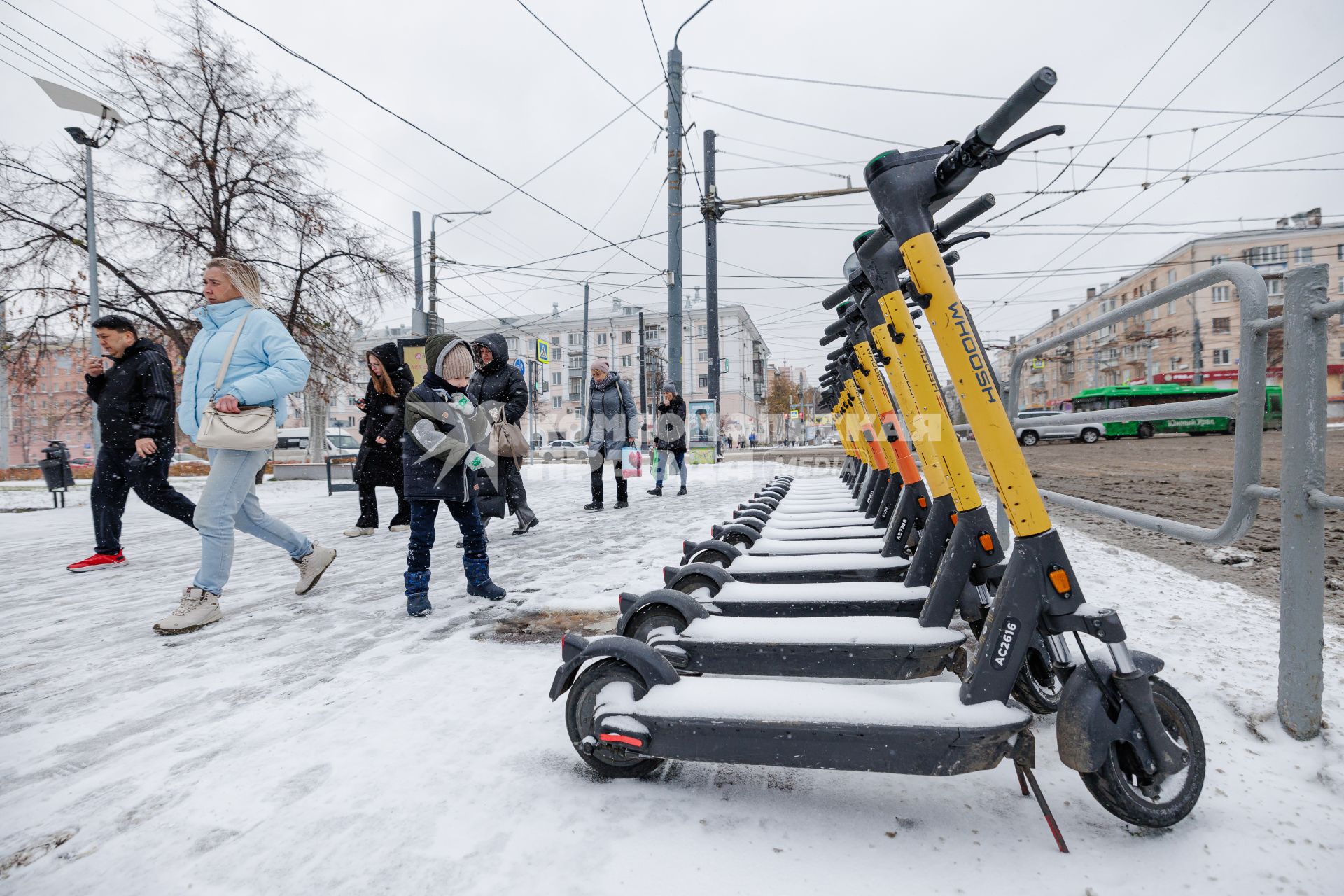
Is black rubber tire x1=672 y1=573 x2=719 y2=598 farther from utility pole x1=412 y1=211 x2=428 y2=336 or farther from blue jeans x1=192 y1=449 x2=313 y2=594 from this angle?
utility pole x1=412 y1=211 x2=428 y2=336

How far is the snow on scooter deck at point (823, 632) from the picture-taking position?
1.82m

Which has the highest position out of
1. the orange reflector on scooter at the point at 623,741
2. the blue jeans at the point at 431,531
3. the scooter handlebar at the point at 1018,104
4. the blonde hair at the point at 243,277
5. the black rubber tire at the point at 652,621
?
the blonde hair at the point at 243,277

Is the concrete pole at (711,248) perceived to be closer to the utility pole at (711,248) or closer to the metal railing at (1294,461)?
the utility pole at (711,248)

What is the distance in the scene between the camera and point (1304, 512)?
1.55 meters

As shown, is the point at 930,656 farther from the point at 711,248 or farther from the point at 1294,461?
the point at 711,248

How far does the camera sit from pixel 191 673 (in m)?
2.44

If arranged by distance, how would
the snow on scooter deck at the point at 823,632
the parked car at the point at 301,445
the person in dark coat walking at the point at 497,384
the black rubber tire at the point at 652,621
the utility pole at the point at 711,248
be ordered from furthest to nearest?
the parked car at the point at 301,445 → the utility pole at the point at 711,248 → the person in dark coat walking at the point at 497,384 → the black rubber tire at the point at 652,621 → the snow on scooter deck at the point at 823,632

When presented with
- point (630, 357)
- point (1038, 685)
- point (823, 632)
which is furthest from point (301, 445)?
point (1038, 685)

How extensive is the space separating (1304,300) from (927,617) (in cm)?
132

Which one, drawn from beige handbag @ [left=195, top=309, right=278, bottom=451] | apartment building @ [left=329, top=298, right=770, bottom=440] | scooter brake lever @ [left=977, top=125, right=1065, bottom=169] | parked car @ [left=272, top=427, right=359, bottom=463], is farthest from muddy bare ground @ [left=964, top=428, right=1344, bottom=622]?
apartment building @ [left=329, top=298, right=770, bottom=440]

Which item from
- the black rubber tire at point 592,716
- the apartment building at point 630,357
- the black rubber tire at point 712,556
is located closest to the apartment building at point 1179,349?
the black rubber tire at point 592,716

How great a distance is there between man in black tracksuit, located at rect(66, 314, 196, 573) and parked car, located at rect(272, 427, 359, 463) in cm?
2965

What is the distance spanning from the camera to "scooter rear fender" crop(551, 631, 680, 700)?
1588 millimetres

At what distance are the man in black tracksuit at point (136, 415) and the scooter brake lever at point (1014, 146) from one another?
4.85 m
